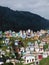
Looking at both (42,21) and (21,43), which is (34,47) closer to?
(21,43)

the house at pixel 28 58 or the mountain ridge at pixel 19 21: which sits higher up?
the mountain ridge at pixel 19 21

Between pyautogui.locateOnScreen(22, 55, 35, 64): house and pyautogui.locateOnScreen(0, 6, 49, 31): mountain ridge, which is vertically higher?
pyautogui.locateOnScreen(0, 6, 49, 31): mountain ridge

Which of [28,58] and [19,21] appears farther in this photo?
[19,21]

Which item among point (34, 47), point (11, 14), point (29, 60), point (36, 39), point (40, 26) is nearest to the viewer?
point (29, 60)

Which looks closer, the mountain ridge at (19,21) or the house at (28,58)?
the house at (28,58)

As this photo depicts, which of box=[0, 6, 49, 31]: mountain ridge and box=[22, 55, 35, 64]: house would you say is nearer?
box=[22, 55, 35, 64]: house

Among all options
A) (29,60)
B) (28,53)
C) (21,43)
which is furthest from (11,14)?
(29,60)

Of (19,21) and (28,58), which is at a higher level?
(19,21)

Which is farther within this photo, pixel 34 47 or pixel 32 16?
pixel 32 16

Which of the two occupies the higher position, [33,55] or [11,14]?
[11,14]

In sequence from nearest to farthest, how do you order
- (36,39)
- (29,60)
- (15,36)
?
(29,60) < (36,39) < (15,36)

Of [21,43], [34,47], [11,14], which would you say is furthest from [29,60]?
[11,14]
